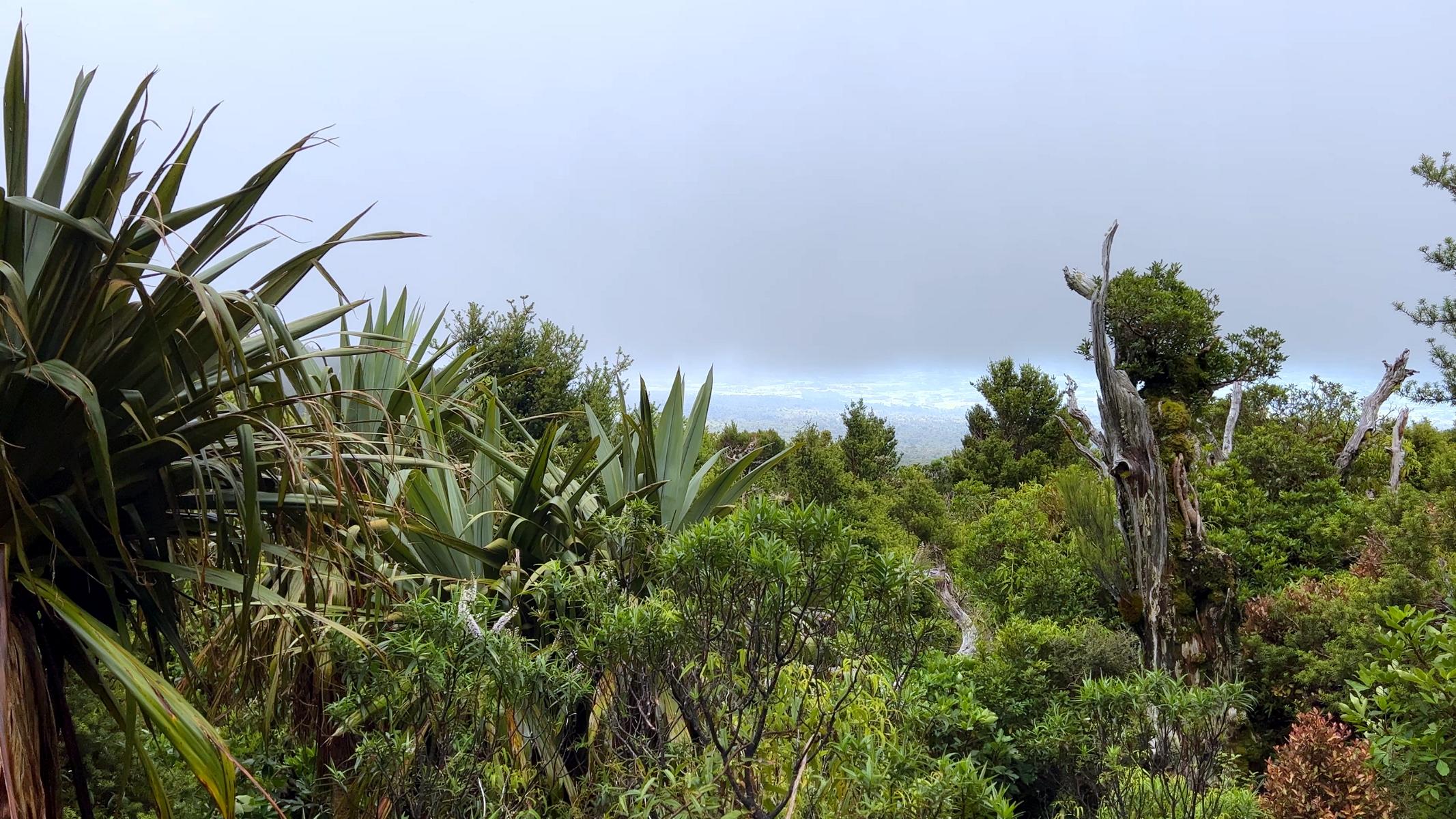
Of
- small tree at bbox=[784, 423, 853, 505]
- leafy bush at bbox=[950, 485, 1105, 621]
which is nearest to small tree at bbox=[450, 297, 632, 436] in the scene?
small tree at bbox=[784, 423, 853, 505]

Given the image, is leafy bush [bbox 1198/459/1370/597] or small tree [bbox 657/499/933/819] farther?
leafy bush [bbox 1198/459/1370/597]

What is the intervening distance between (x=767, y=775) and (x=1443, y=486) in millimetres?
8657

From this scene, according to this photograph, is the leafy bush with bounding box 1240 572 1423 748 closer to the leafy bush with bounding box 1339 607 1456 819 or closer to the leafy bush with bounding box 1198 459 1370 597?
the leafy bush with bounding box 1198 459 1370 597

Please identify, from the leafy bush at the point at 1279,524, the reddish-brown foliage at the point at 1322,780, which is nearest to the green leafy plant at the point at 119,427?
the reddish-brown foliage at the point at 1322,780

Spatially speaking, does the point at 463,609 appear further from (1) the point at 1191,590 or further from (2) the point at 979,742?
(1) the point at 1191,590

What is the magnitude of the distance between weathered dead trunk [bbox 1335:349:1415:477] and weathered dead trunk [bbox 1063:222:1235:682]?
4339 millimetres

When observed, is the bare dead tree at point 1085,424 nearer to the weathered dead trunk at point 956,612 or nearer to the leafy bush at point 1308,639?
the weathered dead trunk at point 956,612

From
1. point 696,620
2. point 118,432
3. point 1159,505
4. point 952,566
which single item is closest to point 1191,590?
point 1159,505

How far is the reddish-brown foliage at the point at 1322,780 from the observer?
3.95 m

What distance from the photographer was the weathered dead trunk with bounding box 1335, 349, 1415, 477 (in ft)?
31.5

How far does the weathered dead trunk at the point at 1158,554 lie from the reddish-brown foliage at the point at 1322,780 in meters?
2.11

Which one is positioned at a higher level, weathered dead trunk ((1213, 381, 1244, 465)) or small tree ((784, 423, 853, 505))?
weathered dead trunk ((1213, 381, 1244, 465))

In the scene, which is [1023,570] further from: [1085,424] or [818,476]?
[818,476]

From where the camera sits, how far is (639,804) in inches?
101
